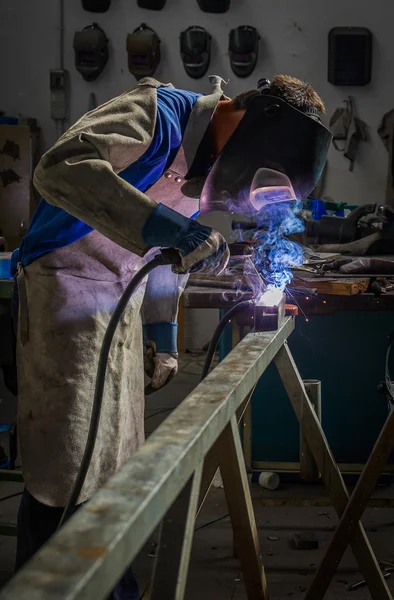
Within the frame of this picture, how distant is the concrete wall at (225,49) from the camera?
7602mm

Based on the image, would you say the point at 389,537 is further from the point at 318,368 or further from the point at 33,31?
the point at 33,31

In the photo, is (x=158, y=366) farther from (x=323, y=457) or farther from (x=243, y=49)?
(x=243, y=49)

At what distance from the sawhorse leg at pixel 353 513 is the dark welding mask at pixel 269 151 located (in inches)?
36.5

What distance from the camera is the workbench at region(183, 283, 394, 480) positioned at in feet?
12.8

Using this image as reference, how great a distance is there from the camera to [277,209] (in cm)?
230

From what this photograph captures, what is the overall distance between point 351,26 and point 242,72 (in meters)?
1.14

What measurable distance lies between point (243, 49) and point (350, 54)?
102 cm

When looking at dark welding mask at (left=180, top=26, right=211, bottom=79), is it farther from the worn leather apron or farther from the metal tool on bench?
the worn leather apron

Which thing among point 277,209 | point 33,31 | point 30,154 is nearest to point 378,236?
point 277,209

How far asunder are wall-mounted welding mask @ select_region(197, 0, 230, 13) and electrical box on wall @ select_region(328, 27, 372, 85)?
3.50 feet

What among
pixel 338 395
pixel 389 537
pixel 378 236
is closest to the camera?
pixel 389 537

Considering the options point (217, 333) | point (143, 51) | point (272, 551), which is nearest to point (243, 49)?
point (143, 51)

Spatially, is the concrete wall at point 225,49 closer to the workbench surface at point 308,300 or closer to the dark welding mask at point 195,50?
the dark welding mask at point 195,50

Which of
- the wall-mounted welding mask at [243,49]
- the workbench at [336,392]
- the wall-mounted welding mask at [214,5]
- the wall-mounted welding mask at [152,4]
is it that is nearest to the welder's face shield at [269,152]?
the workbench at [336,392]
